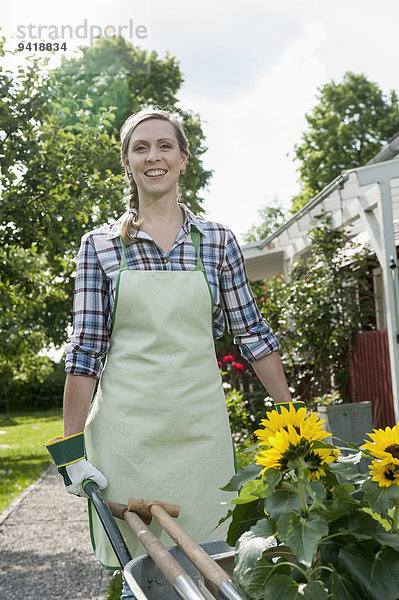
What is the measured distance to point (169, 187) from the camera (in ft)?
7.07

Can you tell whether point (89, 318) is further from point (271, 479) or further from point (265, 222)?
point (265, 222)

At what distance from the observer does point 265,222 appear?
45.4 m

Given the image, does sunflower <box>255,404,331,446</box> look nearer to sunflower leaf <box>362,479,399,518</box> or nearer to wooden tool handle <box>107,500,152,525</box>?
sunflower leaf <box>362,479,399,518</box>

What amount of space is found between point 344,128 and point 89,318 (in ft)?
74.3

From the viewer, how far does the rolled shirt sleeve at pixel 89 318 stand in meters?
1.99

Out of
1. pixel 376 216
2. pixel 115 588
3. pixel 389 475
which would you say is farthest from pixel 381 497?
pixel 376 216

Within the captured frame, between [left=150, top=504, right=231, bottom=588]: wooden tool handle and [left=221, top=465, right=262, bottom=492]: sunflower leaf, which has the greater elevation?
[left=221, top=465, right=262, bottom=492]: sunflower leaf

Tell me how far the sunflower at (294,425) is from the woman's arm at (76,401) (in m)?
0.89

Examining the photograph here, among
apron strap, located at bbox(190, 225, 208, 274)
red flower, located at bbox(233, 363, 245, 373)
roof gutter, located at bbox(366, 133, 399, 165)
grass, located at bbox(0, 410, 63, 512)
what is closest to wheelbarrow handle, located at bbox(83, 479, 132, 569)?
apron strap, located at bbox(190, 225, 208, 274)

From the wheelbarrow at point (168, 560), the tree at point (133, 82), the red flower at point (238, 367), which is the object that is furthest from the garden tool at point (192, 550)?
the tree at point (133, 82)

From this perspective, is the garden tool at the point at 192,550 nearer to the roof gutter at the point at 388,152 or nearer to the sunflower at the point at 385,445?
the sunflower at the point at 385,445

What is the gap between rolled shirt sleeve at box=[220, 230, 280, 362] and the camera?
2152 mm

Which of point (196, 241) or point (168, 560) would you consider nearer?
point (168, 560)

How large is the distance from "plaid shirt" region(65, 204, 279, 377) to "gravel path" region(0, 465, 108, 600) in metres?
2.82
